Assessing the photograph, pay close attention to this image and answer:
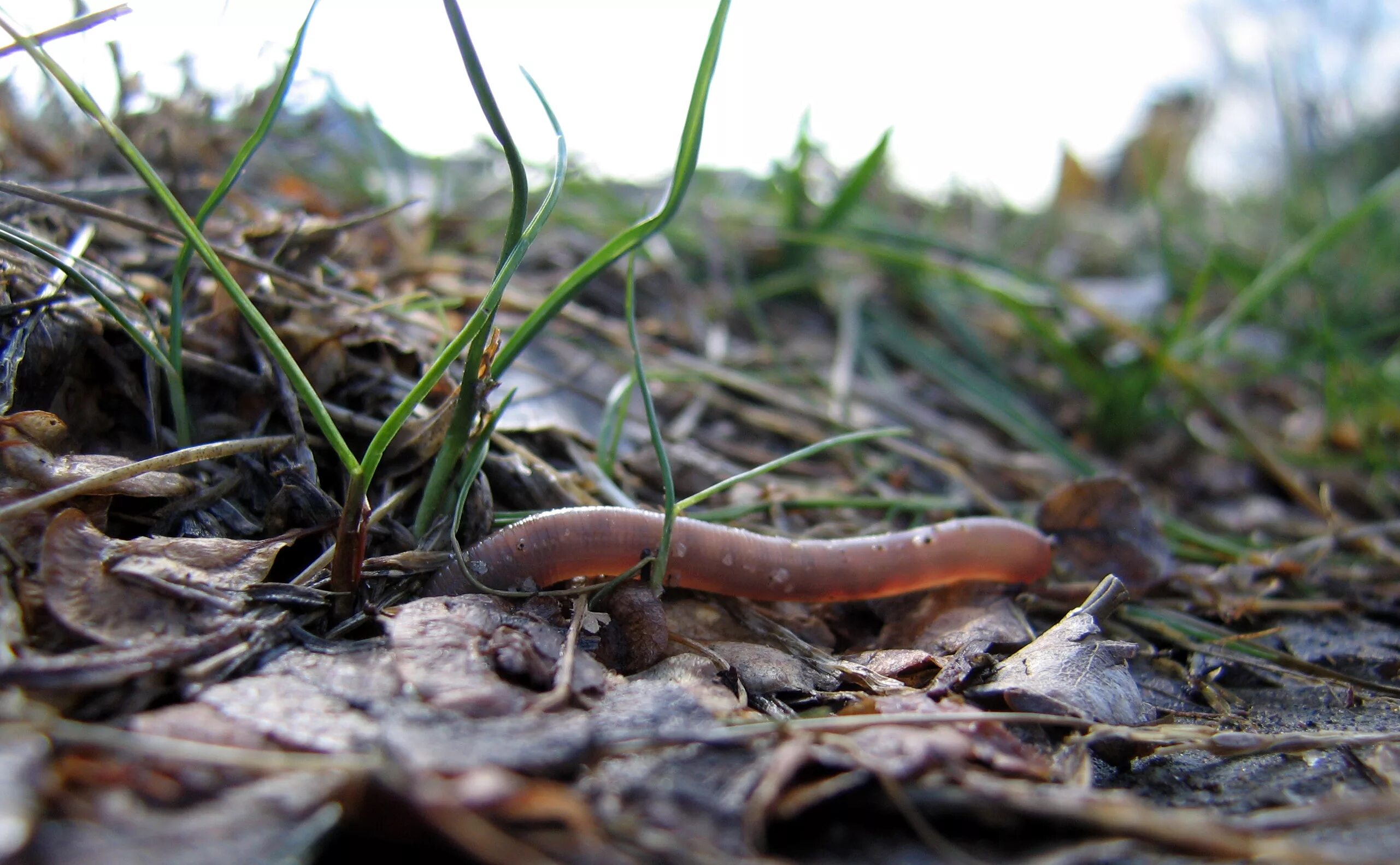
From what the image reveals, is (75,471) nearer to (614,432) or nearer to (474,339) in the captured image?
(474,339)

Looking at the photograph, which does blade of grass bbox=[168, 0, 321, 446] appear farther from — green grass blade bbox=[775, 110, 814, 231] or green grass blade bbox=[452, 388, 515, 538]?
green grass blade bbox=[775, 110, 814, 231]

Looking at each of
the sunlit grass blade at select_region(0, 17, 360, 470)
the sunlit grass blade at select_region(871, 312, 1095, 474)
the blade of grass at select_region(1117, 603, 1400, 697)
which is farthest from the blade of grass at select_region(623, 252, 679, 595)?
the sunlit grass blade at select_region(871, 312, 1095, 474)

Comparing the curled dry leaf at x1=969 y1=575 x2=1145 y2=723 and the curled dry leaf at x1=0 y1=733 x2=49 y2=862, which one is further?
the curled dry leaf at x1=969 y1=575 x2=1145 y2=723

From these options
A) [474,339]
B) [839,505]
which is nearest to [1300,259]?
[839,505]

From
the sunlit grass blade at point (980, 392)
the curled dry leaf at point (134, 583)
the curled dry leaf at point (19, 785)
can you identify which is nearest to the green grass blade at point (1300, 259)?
the sunlit grass blade at point (980, 392)

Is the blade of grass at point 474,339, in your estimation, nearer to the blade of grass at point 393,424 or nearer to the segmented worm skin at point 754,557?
the blade of grass at point 393,424

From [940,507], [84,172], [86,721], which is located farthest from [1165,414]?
[84,172]
